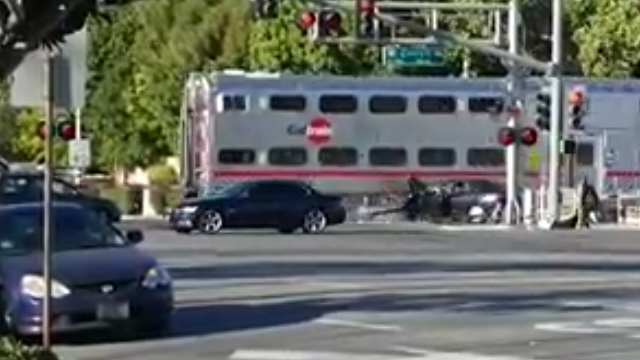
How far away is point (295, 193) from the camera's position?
51.1 meters

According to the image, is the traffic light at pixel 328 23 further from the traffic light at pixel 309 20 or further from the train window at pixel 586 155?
the train window at pixel 586 155

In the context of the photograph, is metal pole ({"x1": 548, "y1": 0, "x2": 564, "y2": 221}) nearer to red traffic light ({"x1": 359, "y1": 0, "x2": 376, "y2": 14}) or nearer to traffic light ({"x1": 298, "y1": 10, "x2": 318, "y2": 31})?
traffic light ({"x1": 298, "y1": 10, "x2": 318, "y2": 31})

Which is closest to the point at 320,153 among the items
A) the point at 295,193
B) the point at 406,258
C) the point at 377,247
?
the point at 295,193

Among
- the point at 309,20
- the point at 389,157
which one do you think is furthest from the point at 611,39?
the point at 309,20

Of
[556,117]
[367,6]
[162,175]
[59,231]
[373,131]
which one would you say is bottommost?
[162,175]

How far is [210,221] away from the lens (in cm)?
5091

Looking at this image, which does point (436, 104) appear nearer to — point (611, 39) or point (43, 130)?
point (611, 39)

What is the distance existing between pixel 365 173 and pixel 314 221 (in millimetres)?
11786

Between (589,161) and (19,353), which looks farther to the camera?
(589,161)

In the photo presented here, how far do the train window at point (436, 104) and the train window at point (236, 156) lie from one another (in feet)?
17.3

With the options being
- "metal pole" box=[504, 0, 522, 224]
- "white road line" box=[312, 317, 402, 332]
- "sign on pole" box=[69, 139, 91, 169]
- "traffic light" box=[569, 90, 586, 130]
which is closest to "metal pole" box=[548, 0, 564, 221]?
"traffic light" box=[569, 90, 586, 130]

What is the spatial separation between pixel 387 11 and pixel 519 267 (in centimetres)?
2276

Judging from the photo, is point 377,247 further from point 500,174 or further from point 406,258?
point 500,174

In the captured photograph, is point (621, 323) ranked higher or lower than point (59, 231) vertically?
lower
